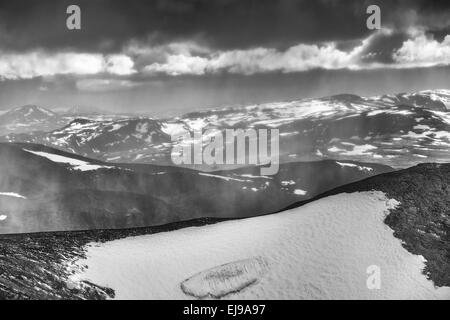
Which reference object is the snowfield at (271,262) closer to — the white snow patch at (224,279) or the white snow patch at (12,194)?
the white snow patch at (224,279)

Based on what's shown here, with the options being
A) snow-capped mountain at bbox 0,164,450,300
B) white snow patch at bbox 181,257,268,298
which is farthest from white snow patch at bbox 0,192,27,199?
white snow patch at bbox 181,257,268,298

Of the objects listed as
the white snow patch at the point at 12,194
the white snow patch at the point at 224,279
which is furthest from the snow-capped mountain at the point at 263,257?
the white snow patch at the point at 12,194

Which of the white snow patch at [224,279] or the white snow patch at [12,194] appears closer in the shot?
the white snow patch at [224,279]

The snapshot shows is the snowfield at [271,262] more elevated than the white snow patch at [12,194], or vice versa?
→ the snowfield at [271,262]

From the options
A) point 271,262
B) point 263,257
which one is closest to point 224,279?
point 263,257

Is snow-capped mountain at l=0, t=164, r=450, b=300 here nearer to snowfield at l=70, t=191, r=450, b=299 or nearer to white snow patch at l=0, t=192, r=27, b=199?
snowfield at l=70, t=191, r=450, b=299
